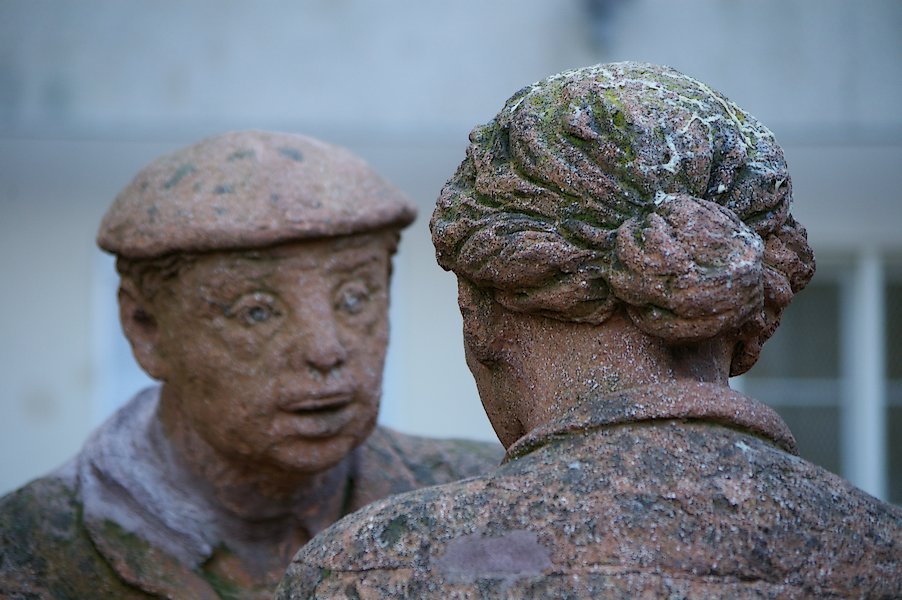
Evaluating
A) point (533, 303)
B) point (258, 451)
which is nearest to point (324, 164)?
point (258, 451)

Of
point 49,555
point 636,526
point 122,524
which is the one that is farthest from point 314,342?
point 636,526

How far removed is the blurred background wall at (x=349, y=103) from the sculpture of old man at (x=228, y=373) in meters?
2.85

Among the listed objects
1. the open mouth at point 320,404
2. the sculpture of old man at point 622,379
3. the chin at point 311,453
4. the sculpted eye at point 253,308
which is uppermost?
the sculpture of old man at point 622,379

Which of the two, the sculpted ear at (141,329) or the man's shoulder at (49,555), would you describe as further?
the sculpted ear at (141,329)

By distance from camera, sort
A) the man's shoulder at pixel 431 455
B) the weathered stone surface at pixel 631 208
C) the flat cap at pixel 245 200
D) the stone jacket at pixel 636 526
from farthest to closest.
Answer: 1. the man's shoulder at pixel 431 455
2. the flat cap at pixel 245 200
3. the weathered stone surface at pixel 631 208
4. the stone jacket at pixel 636 526

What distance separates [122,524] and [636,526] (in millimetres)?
2277

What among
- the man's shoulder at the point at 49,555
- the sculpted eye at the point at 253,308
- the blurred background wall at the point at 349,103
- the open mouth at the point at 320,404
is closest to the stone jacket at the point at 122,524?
the man's shoulder at the point at 49,555

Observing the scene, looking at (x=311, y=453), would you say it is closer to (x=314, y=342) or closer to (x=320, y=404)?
(x=320, y=404)

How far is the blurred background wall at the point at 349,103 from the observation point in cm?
701

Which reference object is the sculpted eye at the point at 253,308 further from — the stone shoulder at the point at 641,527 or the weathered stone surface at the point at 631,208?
the stone shoulder at the point at 641,527

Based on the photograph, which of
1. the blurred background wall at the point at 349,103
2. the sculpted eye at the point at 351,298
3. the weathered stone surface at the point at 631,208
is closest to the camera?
the weathered stone surface at the point at 631,208

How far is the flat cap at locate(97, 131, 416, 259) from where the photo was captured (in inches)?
154

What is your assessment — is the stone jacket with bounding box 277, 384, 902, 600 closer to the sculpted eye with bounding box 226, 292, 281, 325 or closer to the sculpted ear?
the sculpted eye with bounding box 226, 292, 281, 325

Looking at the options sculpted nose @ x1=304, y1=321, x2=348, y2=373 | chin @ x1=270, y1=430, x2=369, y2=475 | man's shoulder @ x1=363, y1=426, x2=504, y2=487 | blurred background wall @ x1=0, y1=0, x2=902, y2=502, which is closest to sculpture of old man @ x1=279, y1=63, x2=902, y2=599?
sculpted nose @ x1=304, y1=321, x2=348, y2=373
